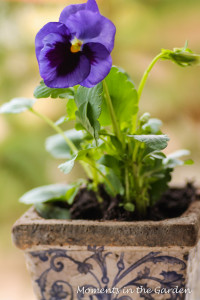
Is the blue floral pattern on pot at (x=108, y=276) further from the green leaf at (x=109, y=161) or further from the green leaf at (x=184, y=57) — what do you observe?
the green leaf at (x=184, y=57)

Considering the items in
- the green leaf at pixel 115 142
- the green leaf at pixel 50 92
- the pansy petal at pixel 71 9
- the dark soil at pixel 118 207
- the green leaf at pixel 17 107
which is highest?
the pansy petal at pixel 71 9

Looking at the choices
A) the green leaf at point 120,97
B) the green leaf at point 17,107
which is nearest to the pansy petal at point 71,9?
the green leaf at point 120,97

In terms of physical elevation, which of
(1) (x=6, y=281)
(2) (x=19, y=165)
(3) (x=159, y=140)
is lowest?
(1) (x=6, y=281)

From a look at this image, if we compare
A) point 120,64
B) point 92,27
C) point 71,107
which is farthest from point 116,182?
point 120,64

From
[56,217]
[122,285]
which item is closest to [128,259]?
[122,285]

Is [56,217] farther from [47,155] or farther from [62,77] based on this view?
[47,155]

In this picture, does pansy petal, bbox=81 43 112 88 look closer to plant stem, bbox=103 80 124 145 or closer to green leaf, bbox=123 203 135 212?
plant stem, bbox=103 80 124 145

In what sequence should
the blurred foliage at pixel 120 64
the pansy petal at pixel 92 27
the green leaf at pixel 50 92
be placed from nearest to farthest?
the pansy petal at pixel 92 27 < the green leaf at pixel 50 92 < the blurred foliage at pixel 120 64
